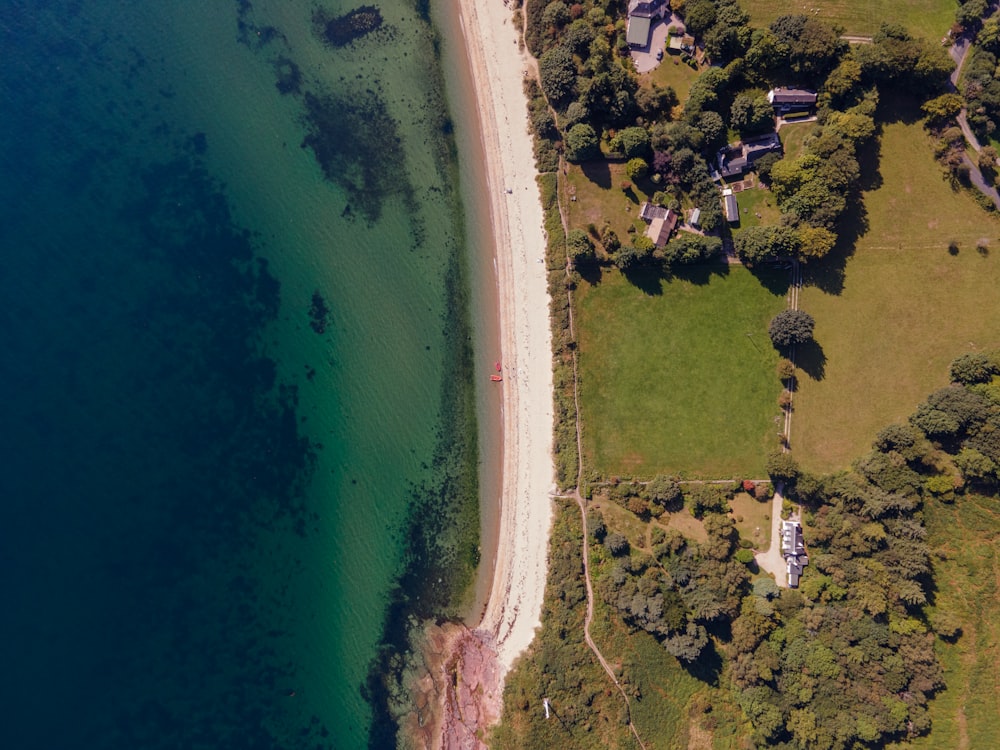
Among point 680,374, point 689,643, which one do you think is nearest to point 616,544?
point 689,643

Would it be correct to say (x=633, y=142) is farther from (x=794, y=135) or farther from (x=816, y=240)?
(x=816, y=240)

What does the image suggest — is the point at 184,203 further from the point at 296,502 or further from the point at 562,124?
the point at 562,124

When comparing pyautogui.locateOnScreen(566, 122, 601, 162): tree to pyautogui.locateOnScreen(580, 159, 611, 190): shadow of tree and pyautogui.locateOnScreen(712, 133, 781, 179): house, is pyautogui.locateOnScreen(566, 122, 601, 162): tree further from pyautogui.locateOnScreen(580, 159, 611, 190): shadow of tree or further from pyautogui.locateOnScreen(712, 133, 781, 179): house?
pyautogui.locateOnScreen(712, 133, 781, 179): house

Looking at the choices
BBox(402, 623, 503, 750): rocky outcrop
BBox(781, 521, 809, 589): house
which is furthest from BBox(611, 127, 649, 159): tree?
BBox(402, 623, 503, 750): rocky outcrop

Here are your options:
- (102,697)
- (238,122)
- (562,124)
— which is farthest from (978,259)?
(102,697)

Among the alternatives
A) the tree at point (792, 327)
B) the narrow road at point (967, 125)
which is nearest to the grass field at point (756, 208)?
the tree at point (792, 327)

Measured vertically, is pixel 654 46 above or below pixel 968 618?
above

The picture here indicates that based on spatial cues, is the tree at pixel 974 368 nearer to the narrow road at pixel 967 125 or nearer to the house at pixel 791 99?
the narrow road at pixel 967 125
